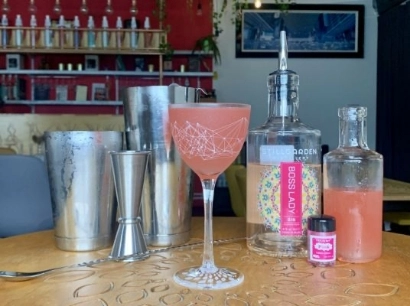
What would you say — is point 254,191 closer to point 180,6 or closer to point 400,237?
point 400,237

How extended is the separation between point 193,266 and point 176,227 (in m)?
0.14

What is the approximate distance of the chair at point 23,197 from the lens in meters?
1.42

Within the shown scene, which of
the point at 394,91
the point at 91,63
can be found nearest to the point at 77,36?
the point at 91,63

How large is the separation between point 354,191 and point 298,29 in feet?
18.9

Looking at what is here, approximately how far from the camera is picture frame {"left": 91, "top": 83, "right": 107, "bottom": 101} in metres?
5.82

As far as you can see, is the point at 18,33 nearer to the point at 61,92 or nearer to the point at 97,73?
the point at 61,92

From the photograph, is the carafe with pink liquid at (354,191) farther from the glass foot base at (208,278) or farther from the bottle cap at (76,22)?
the bottle cap at (76,22)

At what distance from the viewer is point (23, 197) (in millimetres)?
1469

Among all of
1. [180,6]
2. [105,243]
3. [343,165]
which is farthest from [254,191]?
[180,6]

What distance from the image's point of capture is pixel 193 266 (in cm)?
72

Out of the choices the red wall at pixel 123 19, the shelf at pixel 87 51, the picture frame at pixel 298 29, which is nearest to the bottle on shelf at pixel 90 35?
the shelf at pixel 87 51

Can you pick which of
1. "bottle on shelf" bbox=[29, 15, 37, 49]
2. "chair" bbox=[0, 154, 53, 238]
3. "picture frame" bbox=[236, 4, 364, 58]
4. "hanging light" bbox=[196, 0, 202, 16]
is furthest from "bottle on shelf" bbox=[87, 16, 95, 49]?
"chair" bbox=[0, 154, 53, 238]

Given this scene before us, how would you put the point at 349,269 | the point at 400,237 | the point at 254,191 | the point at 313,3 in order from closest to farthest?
the point at 349,269 < the point at 254,191 < the point at 400,237 < the point at 313,3

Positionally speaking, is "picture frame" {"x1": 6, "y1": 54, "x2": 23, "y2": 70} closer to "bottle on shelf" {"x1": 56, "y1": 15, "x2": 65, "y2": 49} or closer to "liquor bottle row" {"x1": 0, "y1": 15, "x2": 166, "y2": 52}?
"liquor bottle row" {"x1": 0, "y1": 15, "x2": 166, "y2": 52}
